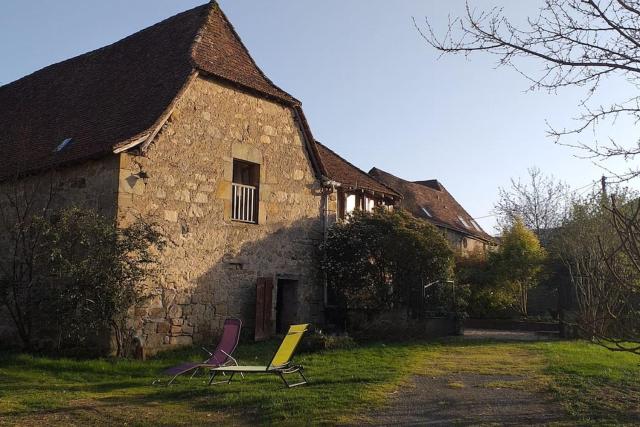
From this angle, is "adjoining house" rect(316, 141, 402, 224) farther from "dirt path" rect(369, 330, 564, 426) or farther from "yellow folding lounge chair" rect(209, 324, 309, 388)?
"yellow folding lounge chair" rect(209, 324, 309, 388)

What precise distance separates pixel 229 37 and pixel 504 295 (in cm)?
1347

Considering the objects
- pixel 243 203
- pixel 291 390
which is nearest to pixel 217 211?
pixel 243 203

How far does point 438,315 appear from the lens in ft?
50.1

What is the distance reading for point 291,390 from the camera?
25.9 feet

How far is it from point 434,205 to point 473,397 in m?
27.6

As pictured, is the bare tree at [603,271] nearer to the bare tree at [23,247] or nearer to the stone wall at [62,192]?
the stone wall at [62,192]

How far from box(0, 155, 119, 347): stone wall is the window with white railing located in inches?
114

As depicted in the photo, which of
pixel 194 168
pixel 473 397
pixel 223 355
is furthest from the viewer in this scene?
pixel 194 168

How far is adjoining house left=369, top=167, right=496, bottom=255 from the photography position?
3197 cm

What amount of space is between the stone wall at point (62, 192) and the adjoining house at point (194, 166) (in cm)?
4

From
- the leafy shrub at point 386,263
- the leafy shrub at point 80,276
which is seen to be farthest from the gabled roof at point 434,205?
the leafy shrub at point 80,276

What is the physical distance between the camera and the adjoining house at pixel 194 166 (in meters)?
12.2

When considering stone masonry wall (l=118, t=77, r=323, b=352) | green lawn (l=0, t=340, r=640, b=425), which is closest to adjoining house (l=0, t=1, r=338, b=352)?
stone masonry wall (l=118, t=77, r=323, b=352)

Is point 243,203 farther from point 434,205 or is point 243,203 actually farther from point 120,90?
point 434,205
